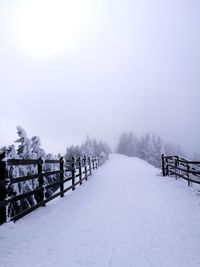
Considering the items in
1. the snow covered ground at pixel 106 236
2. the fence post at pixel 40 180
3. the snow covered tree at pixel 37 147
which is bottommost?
the snow covered ground at pixel 106 236

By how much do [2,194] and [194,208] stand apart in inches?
228

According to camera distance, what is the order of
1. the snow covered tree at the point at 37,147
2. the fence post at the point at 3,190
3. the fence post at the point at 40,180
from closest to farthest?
the fence post at the point at 3,190 → the fence post at the point at 40,180 → the snow covered tree at the point at 37,147

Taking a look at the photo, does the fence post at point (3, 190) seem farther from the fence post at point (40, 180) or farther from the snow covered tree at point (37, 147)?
the snow covered tree at point (37, 147)

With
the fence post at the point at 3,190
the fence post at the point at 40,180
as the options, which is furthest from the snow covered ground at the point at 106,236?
the fence post at the point at 40,180

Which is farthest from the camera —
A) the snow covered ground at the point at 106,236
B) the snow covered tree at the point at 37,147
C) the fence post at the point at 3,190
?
the snow covered tree at the point at 37,147

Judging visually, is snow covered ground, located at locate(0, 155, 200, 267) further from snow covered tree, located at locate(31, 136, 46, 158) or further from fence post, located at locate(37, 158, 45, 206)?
snow covered tree, located at locate(31, 136, 46, 158)

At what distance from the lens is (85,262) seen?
3900mm

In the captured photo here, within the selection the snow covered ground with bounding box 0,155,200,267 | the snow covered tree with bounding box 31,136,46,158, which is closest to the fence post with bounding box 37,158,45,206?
the snow covered ground with bounding box 0,155,200,267

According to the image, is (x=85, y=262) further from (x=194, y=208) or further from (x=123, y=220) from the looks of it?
(x=194, y=208)

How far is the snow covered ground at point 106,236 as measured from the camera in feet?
13.0

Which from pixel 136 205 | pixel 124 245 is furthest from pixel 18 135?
pixel 124 245

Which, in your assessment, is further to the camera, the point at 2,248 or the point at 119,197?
the point at 119,197

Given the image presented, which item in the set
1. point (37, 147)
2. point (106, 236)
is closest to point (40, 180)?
point (106, 236)

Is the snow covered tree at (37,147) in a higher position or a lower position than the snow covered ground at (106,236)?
higher
